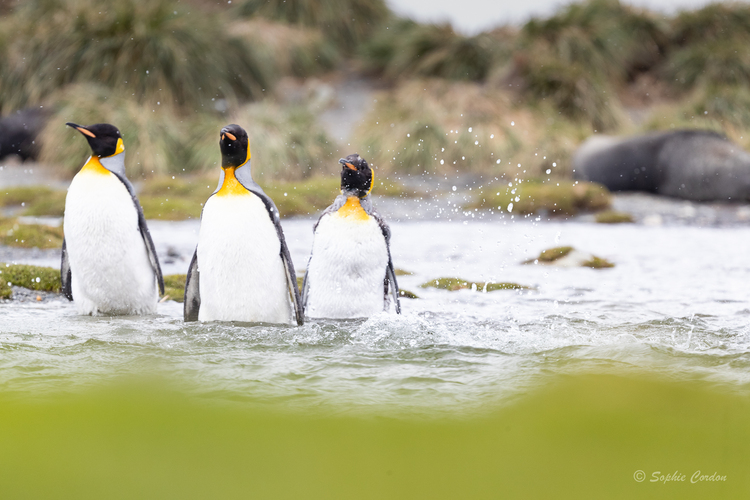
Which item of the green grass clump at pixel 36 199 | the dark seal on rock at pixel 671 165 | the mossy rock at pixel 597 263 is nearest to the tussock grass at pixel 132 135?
the green grass clump at pixel 36 199

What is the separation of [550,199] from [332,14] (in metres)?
7.60

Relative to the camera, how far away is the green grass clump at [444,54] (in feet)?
35.0

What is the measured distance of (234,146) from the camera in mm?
2340

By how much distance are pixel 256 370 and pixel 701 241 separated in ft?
12.6

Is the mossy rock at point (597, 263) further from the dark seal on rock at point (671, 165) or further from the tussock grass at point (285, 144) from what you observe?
the tussock grass at point (285, 144)

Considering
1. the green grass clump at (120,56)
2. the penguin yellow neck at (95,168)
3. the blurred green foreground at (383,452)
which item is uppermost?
the green grass clump at (120,56)

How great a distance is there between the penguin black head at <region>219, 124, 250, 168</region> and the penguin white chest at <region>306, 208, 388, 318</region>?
36cm

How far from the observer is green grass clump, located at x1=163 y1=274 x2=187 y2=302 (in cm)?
310

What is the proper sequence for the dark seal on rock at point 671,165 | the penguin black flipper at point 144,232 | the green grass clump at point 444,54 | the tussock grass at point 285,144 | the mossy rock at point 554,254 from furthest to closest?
the green grass clump at point 444,54, the tussock grass at point 285,144, the dark seal on rock at point 671,165, the mossy rock at point 554,254, the penguin black flipper at point 144,232

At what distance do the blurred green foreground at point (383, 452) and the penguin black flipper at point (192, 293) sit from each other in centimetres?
117

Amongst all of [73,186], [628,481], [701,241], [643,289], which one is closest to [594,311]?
[643,289]

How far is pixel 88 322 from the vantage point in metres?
2.53

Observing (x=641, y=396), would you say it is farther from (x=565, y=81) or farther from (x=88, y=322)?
(x=565, y=81)

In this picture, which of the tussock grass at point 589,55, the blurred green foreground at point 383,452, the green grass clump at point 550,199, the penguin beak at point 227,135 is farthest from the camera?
the tussock grass at point 589,55
